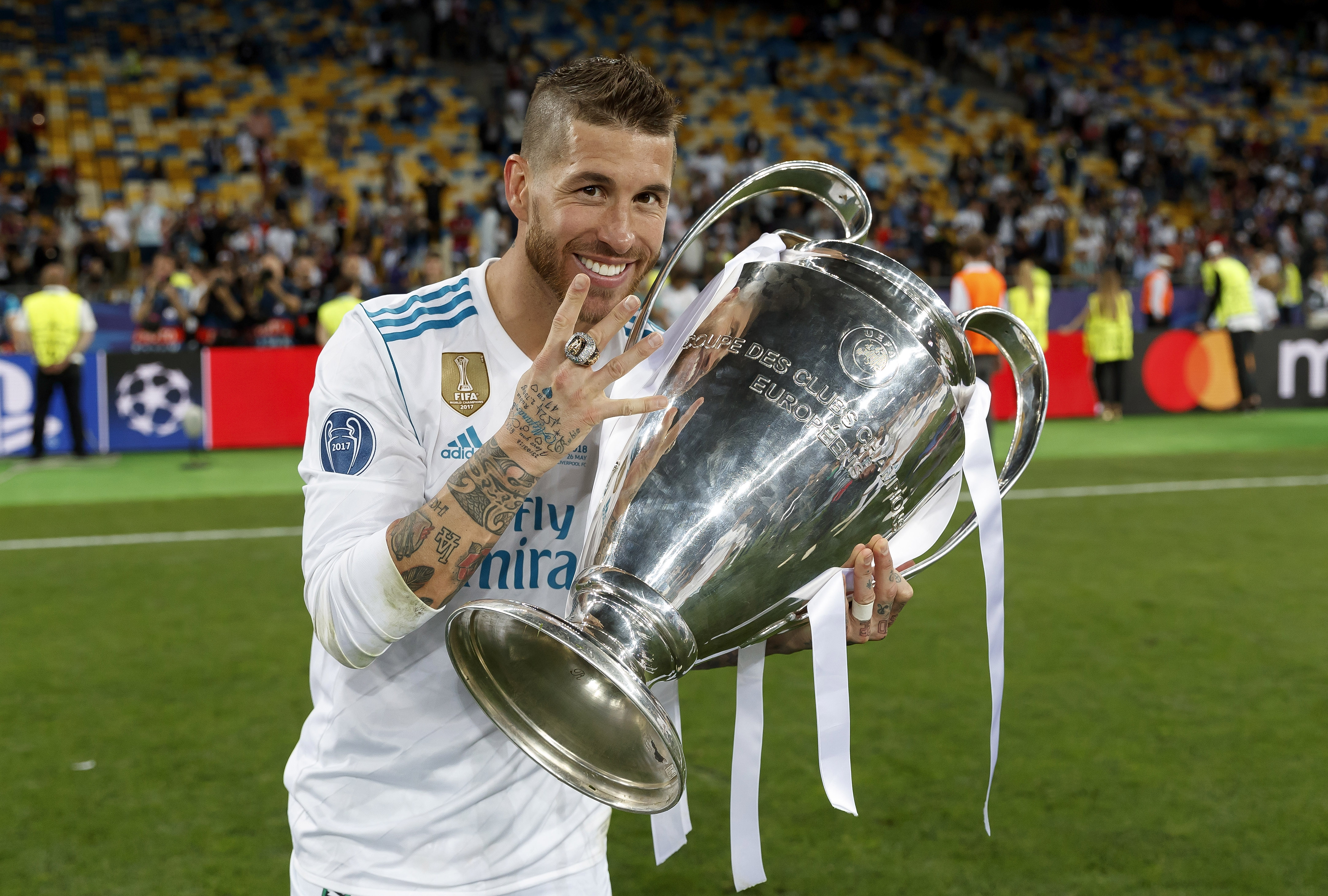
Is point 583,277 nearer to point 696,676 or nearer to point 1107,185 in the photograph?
point 696,676

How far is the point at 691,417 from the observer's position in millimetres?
1478

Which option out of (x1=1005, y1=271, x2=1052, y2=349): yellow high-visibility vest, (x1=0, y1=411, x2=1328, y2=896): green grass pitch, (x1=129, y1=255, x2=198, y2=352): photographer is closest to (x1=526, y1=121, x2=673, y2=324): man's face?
(x1=0, y1=411, x2=1328, y2=896): green grass pitch

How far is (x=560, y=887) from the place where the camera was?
1831 millimetres

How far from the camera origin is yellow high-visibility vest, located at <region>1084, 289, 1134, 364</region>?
12484mm

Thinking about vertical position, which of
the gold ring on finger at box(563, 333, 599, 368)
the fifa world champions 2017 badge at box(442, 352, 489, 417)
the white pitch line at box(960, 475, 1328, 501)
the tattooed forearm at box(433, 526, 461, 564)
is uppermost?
the gold ring on finger at box(563, 333, 599, 368)

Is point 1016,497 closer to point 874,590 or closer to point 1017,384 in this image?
point 1017,384

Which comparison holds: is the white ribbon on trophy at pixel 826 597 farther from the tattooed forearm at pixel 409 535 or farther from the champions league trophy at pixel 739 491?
the tattooed forearm at pixel 409 535

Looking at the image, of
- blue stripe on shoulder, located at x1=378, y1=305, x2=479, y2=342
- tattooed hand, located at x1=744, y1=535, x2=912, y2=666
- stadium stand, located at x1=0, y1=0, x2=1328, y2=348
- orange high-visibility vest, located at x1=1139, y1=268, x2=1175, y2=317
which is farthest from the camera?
stadium stand, located at x1=0, y1=0, x2=1328, y2=348

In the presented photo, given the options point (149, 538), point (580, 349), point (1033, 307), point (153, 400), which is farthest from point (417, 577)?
point (1033, 307)

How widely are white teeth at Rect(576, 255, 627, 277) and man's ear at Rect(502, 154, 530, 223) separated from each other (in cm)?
16

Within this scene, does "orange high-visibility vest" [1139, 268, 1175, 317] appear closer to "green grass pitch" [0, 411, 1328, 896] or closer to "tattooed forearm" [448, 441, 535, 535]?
"green grass pitch" [0, 411, 1328, 896]

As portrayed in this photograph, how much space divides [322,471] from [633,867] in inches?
80.8

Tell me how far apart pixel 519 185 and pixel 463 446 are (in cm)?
39

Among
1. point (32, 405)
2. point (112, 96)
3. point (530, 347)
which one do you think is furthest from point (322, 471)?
point (112, 96)
